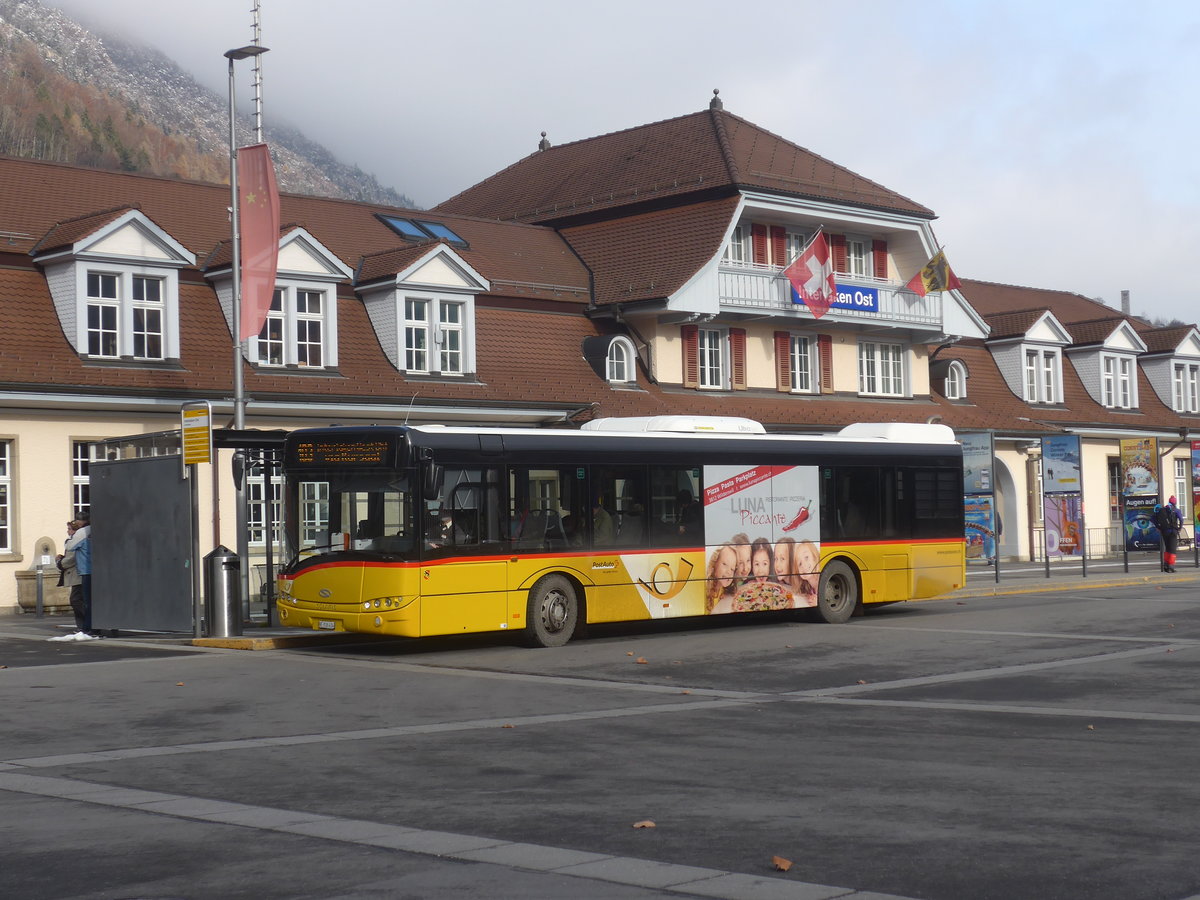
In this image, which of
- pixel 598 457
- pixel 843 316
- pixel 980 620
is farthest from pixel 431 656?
pixel 843 316

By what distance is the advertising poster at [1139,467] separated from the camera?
39.2 m

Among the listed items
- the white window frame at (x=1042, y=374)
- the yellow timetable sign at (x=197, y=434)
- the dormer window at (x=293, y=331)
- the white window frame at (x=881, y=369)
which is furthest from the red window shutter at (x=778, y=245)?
the yellow timetable sign at (x=197, y=434)

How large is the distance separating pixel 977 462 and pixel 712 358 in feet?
25.0

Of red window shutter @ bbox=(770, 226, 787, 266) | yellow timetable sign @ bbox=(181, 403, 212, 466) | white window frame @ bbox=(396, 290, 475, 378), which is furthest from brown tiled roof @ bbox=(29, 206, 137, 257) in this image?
red window shutter @ bbox=(770, 226, 787, 266)

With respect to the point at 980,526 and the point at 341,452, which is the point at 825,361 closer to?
the point at 980,526

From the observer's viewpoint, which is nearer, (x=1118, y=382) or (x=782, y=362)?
(x=782, y=362)

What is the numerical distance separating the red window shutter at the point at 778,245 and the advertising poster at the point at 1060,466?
813cm

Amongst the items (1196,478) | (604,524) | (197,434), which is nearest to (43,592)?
(197,434)

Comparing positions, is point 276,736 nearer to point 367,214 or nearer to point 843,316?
point 367,214

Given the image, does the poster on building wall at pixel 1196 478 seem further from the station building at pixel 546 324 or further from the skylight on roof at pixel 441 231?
the skylight on roof at pixel 441 231

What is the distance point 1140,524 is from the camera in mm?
41000

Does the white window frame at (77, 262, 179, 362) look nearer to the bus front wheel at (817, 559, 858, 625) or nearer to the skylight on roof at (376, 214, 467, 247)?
the skylight on roof at (376, 214, 467, 247)

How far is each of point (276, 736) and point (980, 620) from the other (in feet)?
47.4

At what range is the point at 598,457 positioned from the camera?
2088 centimetres
